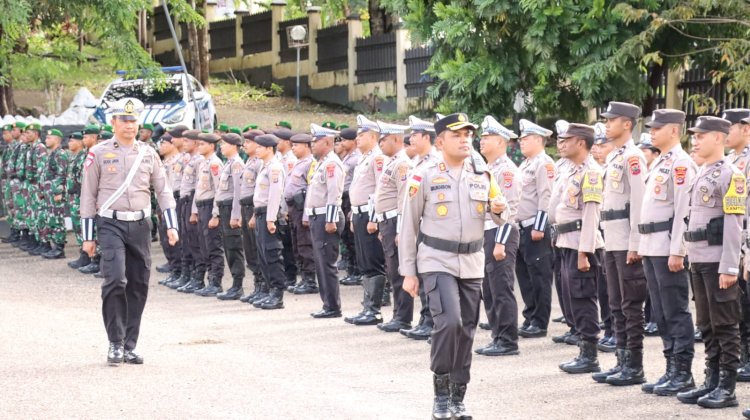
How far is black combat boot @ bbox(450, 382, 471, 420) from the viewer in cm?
852

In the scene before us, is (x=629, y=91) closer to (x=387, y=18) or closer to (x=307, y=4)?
(x=387, y=18)

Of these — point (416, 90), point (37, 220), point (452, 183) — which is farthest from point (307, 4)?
point (452, 183)

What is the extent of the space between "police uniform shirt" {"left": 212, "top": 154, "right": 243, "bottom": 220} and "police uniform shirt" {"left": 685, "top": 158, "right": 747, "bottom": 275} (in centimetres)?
788

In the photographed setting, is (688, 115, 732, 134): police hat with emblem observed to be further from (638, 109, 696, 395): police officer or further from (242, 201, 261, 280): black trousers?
(242, 201, 261, 280): black trousers

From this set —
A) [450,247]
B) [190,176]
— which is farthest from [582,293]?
[190,176]

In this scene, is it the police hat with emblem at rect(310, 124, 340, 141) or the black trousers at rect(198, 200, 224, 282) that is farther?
the black trousers at rect(198, 200, 224, 282)

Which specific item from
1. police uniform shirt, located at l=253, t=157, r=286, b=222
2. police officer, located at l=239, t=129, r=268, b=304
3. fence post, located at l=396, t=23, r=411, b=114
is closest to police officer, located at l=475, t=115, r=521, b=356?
police uniform shirt, located at l=253, t=157, r=286, b=222

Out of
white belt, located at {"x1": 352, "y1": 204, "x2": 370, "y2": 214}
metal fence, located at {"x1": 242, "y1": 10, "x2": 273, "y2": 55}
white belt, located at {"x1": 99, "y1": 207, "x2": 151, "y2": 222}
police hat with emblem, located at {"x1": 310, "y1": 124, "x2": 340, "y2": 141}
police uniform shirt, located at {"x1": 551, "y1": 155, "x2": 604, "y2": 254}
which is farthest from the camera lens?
metal fence, located at {"x1": 242, "y1": 10, "x2": 273, "y2": 55}

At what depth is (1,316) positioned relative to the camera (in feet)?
46.7

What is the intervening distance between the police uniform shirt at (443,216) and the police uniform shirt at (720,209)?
5.02 feet

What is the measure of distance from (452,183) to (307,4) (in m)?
30.5

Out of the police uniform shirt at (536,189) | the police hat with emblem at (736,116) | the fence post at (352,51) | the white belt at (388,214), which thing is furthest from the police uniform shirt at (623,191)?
the fence post at (352,51)

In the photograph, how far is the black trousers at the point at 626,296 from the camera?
32.4 feet

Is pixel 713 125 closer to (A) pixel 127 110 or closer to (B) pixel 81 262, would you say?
(A) pixel 127 110
